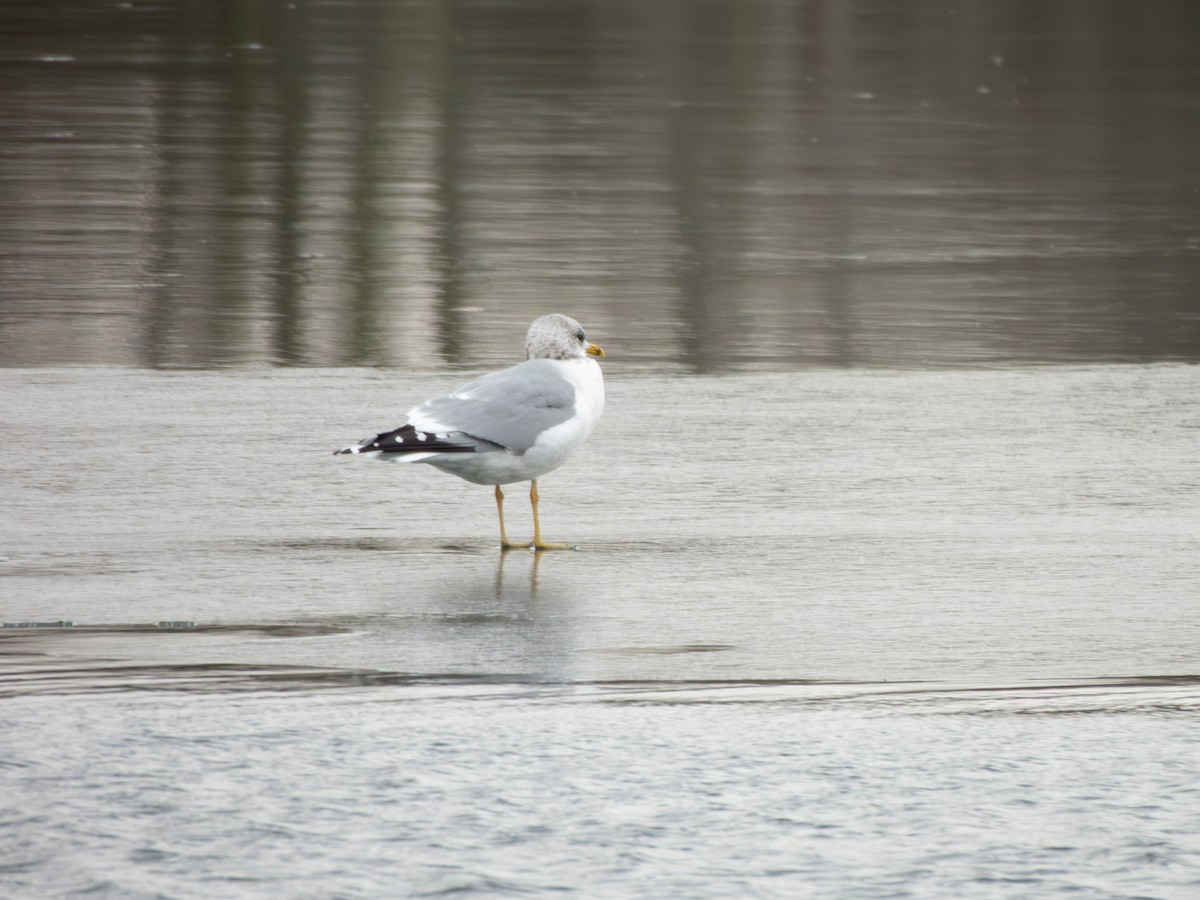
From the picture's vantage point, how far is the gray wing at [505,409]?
19.6 ft

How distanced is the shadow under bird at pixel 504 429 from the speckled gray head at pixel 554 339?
0.12 m

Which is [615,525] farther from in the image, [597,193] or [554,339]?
[597,193]

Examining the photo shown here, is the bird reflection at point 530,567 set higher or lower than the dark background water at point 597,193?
lower

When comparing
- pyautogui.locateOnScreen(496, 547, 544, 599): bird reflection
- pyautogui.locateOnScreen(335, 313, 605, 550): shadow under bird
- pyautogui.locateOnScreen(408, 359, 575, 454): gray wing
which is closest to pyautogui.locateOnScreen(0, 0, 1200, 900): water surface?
pyautogui.locateOnScreen(496, 547, 544, 599): bird reflection

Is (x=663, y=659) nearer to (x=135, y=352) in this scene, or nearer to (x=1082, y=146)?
(x=135, y=352)

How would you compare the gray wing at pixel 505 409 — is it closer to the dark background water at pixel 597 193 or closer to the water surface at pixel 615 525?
the water surface at pixel 615 525

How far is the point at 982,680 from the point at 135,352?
5.48m

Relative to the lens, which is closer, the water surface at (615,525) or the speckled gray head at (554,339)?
the water surface at (615,525)

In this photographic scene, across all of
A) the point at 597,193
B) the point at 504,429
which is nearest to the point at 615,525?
the point at 504,429

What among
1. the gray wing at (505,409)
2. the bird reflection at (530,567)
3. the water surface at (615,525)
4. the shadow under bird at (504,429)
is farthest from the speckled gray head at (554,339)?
the bird reflection at (530,567)

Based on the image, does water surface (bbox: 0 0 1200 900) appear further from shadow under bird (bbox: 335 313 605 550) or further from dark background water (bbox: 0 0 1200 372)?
shadow under bird (bbox: 335 313 605 550)

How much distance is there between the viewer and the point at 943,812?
3.70 metres

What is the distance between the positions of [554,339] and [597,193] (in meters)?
7.61

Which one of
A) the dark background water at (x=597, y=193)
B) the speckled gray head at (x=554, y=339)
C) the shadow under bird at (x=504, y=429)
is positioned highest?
the dark background water at (x=597, y=193)
